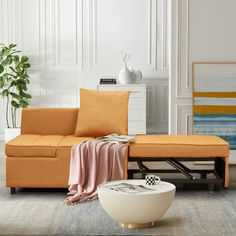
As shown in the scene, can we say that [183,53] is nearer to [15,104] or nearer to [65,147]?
[65,147]

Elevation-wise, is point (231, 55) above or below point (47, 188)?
above

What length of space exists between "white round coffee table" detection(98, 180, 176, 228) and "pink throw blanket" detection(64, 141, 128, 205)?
3.29ft

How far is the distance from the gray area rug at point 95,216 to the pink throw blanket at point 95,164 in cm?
22

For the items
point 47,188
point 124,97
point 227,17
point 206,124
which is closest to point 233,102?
point 206,124

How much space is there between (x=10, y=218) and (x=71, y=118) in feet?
5.64

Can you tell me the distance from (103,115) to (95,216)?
4.90 feet

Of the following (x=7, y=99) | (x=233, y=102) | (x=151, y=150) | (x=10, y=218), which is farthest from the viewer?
(x=7, y=99)

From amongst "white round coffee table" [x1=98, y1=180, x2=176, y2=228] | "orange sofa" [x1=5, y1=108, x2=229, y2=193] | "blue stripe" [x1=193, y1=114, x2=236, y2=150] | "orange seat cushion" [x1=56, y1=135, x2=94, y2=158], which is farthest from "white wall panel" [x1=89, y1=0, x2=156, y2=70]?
"white round coffee table" [x1=98, y1=180, x2=176, y2=228]

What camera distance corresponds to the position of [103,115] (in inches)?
233

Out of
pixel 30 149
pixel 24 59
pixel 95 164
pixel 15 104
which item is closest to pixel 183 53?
pixel 95 164

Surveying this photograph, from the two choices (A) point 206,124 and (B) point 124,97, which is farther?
(A) point 206,124

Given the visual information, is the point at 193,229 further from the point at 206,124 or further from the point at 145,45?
the point at 145,45

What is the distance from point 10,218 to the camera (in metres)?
4.57

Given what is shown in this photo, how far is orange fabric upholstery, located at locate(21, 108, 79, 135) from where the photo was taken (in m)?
6.11
